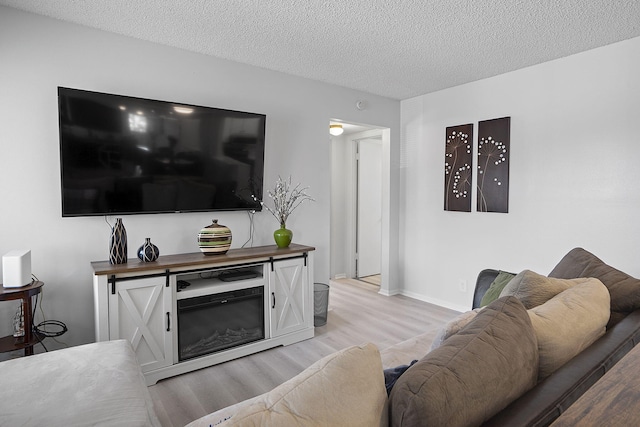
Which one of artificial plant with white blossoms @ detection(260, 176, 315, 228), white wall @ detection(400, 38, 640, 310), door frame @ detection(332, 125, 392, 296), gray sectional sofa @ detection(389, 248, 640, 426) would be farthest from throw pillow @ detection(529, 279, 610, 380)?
door frame @ detection(332, 125, 392, 296)

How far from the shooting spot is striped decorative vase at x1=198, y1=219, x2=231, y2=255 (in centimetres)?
290

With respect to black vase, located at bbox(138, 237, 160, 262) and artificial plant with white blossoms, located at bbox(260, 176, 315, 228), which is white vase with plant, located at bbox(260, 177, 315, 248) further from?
black vase, located at bbox(138, 237, 160, 262)

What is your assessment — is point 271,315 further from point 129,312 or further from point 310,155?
point 310,155

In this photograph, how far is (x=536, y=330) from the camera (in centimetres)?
118

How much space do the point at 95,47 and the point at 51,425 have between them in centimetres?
251

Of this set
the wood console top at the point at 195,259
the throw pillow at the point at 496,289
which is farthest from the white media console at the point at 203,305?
the throw pillow at the point at 496,289

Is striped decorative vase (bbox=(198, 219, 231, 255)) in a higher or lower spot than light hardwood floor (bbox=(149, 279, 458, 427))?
higher

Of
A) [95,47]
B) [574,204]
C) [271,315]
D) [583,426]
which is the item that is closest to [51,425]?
[583,426]

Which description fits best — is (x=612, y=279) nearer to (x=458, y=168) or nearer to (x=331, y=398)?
(x=331, y=398)

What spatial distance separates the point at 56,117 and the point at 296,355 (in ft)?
8.22

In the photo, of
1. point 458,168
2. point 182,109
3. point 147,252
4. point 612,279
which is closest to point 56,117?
point 182,109

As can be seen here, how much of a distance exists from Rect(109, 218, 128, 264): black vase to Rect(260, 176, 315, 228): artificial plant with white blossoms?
1.24 metres

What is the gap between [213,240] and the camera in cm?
290

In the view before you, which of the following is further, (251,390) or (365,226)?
(365,226)
